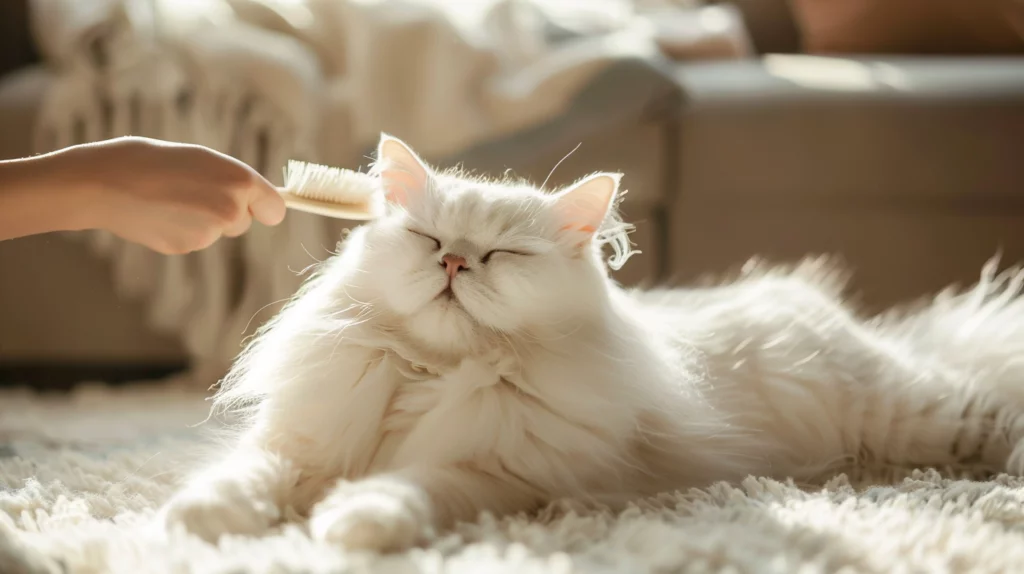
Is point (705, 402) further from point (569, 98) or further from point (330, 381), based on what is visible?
point (569, 98)

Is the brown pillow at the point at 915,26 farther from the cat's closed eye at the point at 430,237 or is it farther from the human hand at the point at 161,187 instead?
the human hand at the point at 161,187

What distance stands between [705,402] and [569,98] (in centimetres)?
112

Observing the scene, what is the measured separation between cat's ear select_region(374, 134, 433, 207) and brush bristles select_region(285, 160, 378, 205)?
65mm

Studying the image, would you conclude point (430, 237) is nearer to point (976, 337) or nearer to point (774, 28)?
point (976, 337)

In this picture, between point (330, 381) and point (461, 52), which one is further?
point (461, 52)

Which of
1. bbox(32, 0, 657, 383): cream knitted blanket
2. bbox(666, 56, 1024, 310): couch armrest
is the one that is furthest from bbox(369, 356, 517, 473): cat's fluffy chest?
bbox(666, 56, 1024, 310): couch armrest

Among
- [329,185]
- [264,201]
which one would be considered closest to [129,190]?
[264,201]

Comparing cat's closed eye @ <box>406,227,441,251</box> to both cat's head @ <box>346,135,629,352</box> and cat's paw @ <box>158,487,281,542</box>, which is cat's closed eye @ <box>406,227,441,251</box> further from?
cat's paw @ <box>158,487,281,542</box>

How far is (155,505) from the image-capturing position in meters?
1.08

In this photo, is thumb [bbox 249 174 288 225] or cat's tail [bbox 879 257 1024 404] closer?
thumb [bbox 249 174 288 225]

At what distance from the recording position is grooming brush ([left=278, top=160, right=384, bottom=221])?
44.3 inches

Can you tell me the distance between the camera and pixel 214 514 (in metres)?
0.85

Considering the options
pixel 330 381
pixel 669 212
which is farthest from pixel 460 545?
pixel 669 212

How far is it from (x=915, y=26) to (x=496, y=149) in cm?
156
